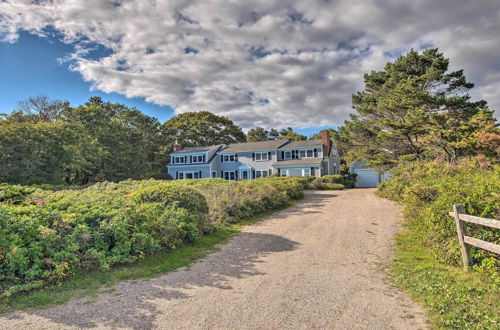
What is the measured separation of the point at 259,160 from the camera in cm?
3578

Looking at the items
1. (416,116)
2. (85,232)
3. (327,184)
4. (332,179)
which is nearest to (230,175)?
(332,179)

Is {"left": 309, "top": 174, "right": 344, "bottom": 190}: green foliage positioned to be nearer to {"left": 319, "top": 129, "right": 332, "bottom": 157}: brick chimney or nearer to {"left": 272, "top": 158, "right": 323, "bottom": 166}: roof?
{"left": 272, "top": 158, "right": 323, "bottom": 166}: roof

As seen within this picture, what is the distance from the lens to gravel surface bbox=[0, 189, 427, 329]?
365 centimetres

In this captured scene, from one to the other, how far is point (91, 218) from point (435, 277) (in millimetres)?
7074

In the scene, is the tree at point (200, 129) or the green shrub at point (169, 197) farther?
the tree at point (200, 129)

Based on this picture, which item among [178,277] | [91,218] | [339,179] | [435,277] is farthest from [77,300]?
[339,179]

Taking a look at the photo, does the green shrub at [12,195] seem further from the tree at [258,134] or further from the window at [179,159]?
the tree at [258,134]

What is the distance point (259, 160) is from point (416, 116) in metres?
20.9

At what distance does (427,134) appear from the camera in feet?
59.2

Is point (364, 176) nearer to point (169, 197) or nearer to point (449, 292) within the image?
point (169, 197)

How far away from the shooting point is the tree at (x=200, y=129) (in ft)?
161

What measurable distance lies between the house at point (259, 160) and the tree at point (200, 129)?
25.8ft

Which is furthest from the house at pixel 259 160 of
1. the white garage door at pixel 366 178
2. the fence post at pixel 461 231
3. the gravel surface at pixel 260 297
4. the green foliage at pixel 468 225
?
the fence post at pixel 461 231

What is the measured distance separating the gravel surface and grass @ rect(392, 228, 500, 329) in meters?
0.24
